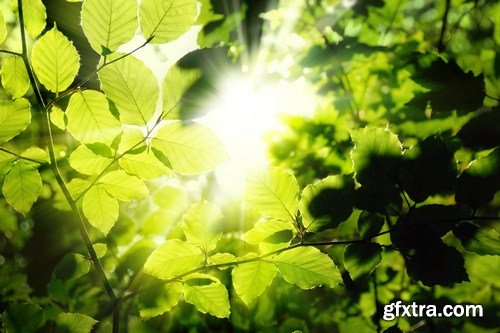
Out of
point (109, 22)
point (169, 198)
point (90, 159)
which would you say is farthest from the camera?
point (169, 198)

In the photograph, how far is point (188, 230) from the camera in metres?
0.72

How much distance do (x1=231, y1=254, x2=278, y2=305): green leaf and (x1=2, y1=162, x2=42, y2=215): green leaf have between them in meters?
0.46

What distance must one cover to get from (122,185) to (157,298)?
26 centimetres

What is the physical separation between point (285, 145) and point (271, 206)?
121 centimetres

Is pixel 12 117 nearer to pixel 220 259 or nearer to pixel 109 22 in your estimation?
pixel 109 22

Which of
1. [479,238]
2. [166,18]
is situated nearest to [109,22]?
[166,18]

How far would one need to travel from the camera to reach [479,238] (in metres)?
0.62

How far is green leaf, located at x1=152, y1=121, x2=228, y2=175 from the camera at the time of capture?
0.67 meters

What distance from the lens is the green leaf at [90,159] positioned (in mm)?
680

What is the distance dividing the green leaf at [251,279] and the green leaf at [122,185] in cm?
28

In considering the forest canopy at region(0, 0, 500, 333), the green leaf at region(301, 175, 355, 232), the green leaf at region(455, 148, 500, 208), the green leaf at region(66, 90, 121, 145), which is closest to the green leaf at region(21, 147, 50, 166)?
the forest canopy at region(0, 0, 500, 333)

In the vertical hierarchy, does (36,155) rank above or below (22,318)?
above

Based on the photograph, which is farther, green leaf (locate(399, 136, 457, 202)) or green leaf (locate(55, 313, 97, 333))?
green leaf (locate(55, 313, 97, 333))

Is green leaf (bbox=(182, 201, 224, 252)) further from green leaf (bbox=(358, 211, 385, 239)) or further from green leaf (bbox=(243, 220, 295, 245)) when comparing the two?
green leaf (bbox=(358, 211, 385, 239))
